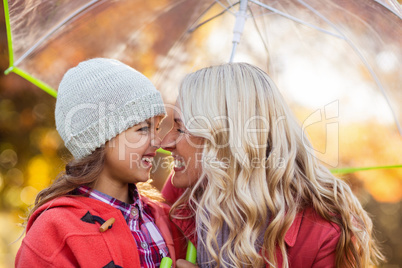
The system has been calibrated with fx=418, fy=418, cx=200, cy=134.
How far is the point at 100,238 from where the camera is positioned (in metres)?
1.93

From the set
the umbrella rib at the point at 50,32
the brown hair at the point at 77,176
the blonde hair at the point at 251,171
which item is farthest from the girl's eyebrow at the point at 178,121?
the umbrella rib at the point at 50,32

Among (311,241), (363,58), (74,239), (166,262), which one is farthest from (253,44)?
(74,239)

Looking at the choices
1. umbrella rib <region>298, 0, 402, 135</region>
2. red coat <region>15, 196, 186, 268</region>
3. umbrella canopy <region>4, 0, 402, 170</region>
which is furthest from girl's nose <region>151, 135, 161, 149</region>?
umbrella rib <region>298, 0, 402, 135</region>

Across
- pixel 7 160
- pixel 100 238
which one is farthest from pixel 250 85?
pixel 7 160

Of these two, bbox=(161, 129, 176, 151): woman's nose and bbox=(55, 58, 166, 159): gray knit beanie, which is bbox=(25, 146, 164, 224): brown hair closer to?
bbox=(55, 58, 166, 159): gray knit beanie

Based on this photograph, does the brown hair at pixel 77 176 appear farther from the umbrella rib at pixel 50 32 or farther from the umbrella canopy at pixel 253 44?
the umbrella rib at pixel 50 32

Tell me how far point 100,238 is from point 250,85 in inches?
43.3

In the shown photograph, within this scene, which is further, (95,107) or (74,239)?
(95,107)

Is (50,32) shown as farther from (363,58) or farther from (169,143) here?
(363,58)

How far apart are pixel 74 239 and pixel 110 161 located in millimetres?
496

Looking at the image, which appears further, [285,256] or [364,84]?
[364,84]

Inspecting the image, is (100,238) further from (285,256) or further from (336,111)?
(336,111)

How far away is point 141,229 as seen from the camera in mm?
2250

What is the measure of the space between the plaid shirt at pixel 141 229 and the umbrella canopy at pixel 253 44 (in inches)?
37.0
